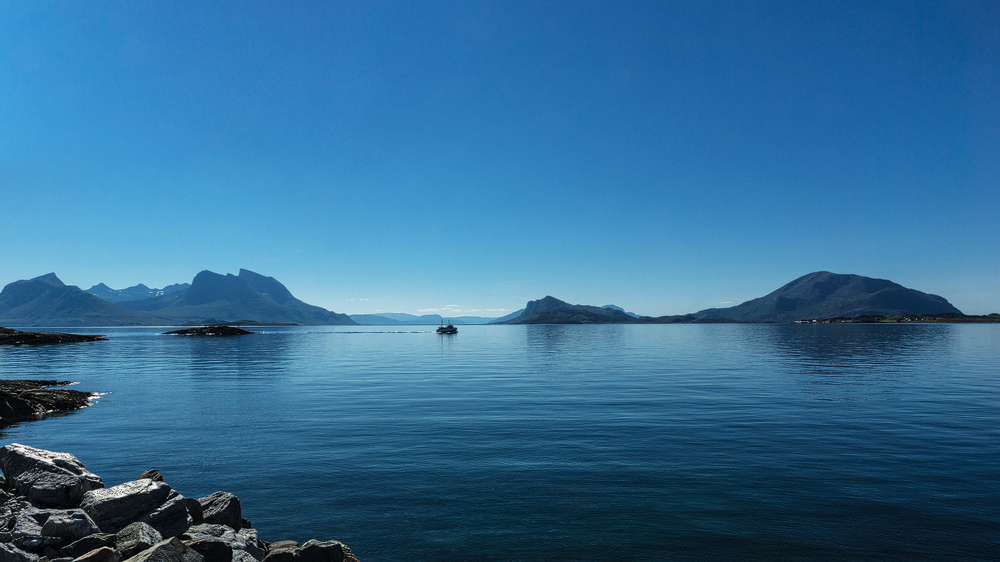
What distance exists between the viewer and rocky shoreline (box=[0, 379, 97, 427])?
108ft

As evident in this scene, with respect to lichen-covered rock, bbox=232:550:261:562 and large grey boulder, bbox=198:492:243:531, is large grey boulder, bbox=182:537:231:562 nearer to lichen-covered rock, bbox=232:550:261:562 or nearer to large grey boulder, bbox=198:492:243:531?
lichen-covered rock, bbox=232:550:261:562

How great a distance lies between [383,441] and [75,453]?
14900 mm

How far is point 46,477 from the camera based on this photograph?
45.2 feet

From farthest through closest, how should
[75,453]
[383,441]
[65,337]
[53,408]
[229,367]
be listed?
1. [65,337]
2. [229,367]
3. [53,408]
4. [383,441]
5. [75,453]

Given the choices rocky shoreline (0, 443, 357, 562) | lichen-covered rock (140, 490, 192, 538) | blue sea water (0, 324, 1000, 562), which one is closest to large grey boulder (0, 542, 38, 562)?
rocky shoreline (0, 443, 357, 562)

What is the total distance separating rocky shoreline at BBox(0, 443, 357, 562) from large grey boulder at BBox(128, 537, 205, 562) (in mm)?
17

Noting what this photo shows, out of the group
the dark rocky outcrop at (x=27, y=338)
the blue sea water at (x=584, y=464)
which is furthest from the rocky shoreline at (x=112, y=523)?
the dark rocky outcrop at (x=27, y=338)

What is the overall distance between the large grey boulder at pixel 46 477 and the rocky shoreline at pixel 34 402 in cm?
→ 2395

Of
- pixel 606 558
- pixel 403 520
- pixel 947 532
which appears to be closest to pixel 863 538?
pixel 947 532

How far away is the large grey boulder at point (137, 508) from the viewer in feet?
39.5

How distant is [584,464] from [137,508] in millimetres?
15634

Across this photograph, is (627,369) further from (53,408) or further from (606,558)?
(53,408)

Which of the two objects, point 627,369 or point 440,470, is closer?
point 440,470

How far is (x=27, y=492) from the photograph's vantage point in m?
13.7
